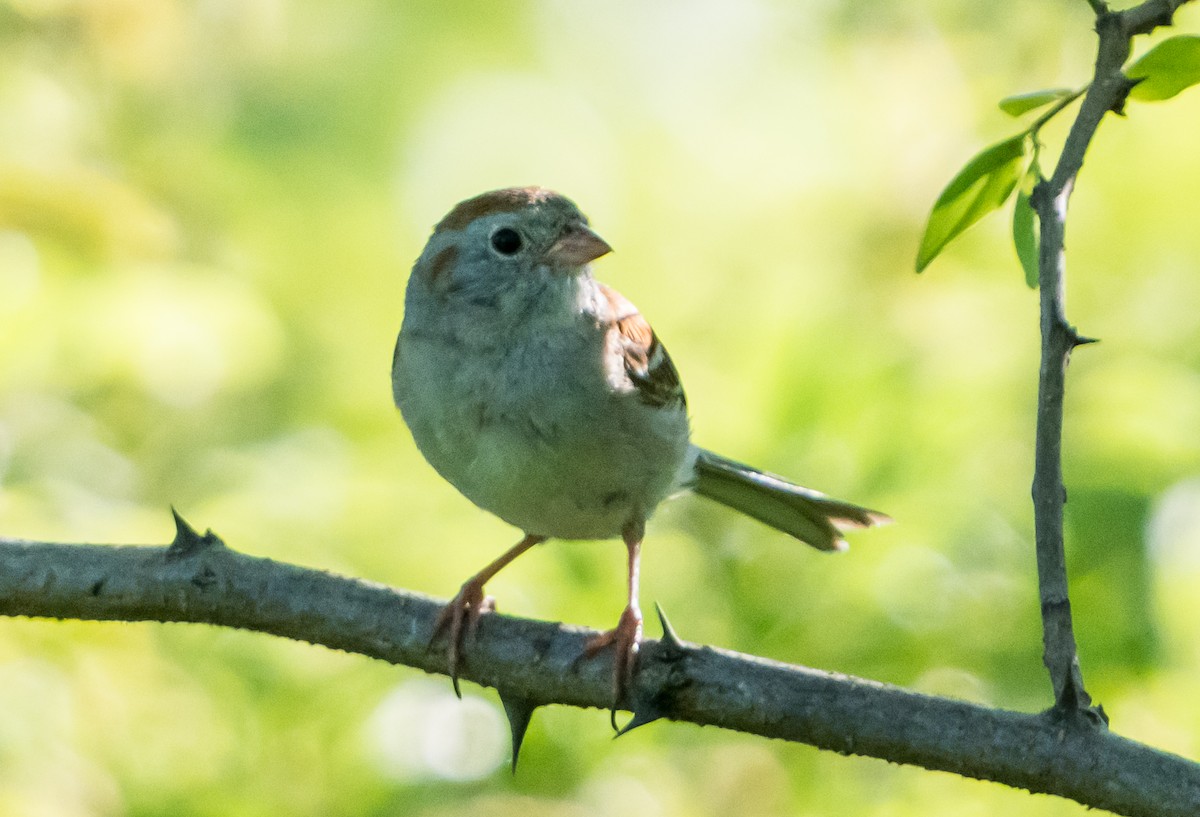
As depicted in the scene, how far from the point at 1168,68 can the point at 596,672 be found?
1.57m

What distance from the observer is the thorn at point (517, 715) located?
2.64m

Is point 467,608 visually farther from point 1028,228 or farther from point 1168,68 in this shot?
point 1168,68

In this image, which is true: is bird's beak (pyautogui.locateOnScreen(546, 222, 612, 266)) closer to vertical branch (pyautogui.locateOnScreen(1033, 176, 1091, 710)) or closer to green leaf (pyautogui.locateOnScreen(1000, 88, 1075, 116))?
green leaf (pyautogui.locateOnScreen(1000, 88, 1075, 116))

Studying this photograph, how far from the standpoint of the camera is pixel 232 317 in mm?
4461

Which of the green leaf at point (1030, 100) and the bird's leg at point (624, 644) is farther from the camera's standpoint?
the bird's leg at point (624, 644)

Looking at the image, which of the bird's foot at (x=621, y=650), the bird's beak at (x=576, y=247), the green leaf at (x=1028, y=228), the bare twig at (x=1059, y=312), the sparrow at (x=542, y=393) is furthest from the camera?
the bird's beak at (x=576, y=247)

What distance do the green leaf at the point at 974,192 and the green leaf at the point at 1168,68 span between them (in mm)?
195

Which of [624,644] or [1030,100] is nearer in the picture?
[1030,100]

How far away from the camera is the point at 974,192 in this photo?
216 centimetres

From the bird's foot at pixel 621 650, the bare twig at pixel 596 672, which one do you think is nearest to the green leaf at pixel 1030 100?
the bare twig at pixel 596 672

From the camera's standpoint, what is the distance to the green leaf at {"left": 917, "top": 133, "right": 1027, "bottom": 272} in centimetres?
208

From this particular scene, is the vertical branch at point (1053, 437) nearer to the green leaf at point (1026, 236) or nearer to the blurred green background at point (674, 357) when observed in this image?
the green leaf at point (1026, 236)

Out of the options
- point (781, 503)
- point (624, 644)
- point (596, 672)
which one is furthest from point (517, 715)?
point (781, 503)

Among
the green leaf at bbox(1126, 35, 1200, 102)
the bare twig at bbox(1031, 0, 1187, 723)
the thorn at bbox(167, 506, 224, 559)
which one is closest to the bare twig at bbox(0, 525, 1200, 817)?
the thorn at bbox(167, 506, 224, 559)
